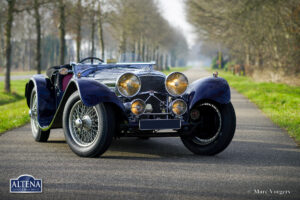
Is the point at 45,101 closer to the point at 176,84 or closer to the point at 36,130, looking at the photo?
the point at 36,130

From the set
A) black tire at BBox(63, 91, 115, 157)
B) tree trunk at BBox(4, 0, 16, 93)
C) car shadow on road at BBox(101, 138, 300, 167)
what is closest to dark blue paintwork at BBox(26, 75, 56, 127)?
black tire at BBox(63, 91, 115, 157)

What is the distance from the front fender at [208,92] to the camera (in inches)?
250

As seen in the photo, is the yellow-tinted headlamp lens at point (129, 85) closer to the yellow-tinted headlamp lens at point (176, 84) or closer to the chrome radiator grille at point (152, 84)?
the chrome radiator grille at point (152, 84)

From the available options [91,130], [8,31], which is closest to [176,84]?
[91,130]

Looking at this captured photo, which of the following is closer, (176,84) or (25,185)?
(25,185)

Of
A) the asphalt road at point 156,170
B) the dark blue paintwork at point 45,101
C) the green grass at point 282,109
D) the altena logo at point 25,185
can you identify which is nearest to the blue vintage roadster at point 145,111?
the asphalt road at point 156,170

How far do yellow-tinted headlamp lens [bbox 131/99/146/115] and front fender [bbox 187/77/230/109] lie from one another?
68 cm

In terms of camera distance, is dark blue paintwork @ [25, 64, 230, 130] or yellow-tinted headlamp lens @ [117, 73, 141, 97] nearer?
dark blue paintwork @ [25, 64, 230, 130]

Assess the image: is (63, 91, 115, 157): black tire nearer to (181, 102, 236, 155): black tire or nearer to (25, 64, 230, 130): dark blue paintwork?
(25, 64, 230, 130): dark blue paintwork

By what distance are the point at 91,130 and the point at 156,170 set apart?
1.24 meters

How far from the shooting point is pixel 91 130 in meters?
6.14

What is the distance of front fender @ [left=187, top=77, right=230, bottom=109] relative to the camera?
634 centimetres

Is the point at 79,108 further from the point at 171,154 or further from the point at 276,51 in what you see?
the point at 276,51

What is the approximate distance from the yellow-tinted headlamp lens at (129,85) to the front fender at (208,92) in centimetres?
78
